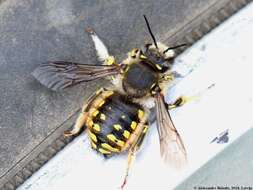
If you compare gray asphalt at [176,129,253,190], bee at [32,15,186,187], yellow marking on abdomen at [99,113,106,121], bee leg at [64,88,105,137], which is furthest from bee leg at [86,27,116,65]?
gray asphalt at [176,129,253,190]

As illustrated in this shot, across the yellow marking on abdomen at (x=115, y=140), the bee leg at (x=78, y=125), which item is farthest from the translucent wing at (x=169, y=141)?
the bee leg at (x=78, y=125)

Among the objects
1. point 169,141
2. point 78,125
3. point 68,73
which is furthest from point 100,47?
point 169,141

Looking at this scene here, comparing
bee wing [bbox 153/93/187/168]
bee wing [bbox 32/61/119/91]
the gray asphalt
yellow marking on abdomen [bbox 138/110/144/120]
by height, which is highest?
bee wing [bbox 32/61/119/91]

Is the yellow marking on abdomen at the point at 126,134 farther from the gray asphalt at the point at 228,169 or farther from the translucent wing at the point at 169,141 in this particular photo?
the gray asphalt at the point at 228,169

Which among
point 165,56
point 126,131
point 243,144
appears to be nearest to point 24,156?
point 126,131

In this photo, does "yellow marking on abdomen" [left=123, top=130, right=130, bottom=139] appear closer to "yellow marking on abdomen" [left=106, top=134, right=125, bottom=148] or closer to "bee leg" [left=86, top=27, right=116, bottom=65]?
"yellow marking on abdomen" [left=106, top=134, right=125, bottom=148]

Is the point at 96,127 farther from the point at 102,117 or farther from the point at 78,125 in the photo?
the point at 78,125
